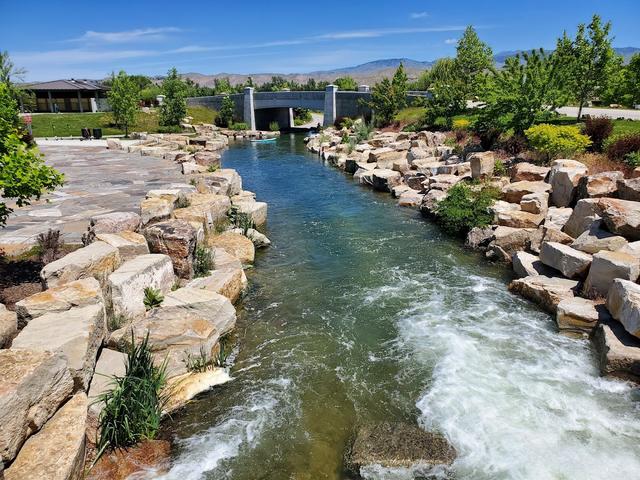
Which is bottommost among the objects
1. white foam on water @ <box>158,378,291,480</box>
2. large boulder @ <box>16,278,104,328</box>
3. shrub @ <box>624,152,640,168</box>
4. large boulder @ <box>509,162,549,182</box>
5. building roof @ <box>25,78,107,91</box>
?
white foam on water @ <box>158,378,291,480</box>

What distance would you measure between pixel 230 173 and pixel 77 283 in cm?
1276

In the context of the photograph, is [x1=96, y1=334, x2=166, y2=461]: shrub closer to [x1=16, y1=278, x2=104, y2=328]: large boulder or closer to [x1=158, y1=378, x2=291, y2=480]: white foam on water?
[x1=158, y1=378, x2=291, y2=480]: white foam on water

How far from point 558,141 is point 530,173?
213cm

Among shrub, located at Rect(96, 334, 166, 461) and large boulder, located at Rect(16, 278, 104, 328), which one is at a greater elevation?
large boulder, located at Rect(16, 278, 104, 328)

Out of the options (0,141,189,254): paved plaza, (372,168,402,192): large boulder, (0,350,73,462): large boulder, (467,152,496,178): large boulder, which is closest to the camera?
(0,350,73,462): large boulder

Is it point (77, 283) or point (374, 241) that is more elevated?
point (77, 283)

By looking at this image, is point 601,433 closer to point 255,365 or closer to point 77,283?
point 255,365

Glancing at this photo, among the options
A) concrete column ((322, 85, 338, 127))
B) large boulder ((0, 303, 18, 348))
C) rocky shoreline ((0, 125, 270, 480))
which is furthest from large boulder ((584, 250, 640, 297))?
concrete column ((322, 85, 338, 127))

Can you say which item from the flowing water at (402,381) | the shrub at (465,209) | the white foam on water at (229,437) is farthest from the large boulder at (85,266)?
the shrub at (465,209)

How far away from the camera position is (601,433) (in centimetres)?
671

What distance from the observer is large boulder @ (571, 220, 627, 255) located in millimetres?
10719

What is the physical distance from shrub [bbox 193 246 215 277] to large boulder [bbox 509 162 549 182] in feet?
42.1

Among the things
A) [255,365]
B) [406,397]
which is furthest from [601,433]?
[255,365]

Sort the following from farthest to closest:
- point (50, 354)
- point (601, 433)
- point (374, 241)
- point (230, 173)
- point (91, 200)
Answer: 1. point (230, 173)
2. point (374, 241)
3. point (91, 200)
4. point (601, 433)
5. point (50, 354)
